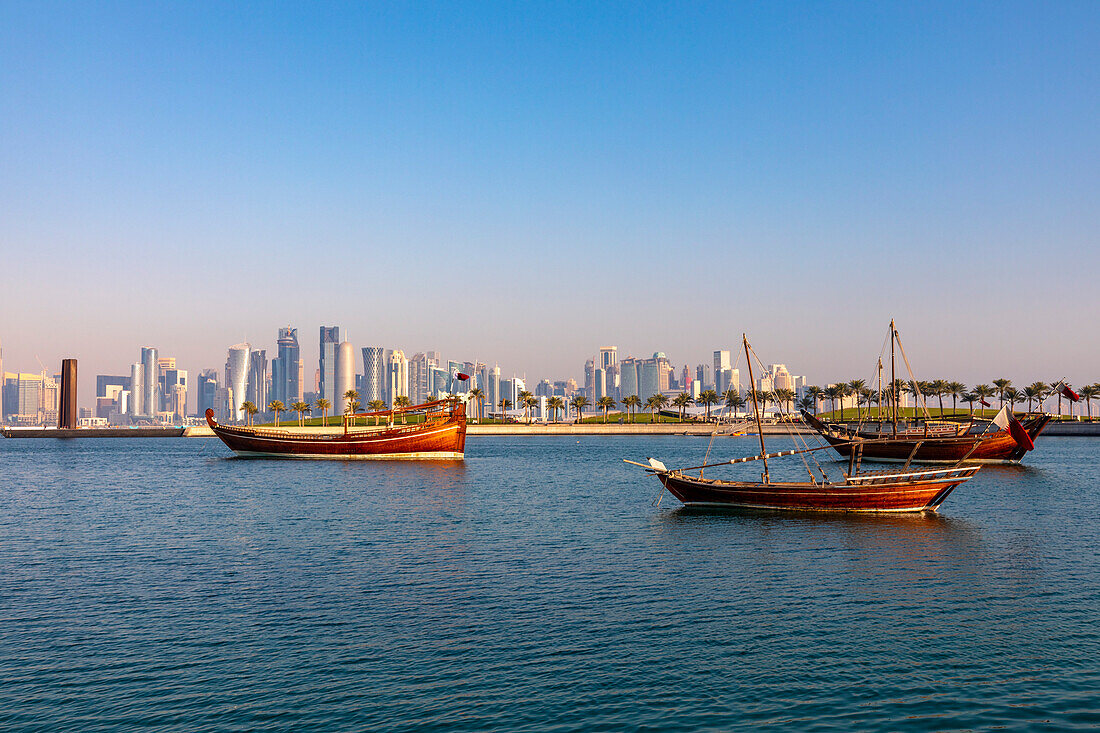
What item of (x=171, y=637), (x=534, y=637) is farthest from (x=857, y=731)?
(x=171, y=637)

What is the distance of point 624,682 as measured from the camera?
77.9 feet

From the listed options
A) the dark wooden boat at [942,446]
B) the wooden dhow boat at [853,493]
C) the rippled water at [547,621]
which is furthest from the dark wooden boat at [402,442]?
the wooden dhow boat at [853,493]

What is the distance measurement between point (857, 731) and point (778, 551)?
82.6 feet

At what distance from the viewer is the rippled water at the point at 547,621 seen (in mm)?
21891

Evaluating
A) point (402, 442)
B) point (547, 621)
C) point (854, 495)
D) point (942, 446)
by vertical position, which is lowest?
point (547, 621)

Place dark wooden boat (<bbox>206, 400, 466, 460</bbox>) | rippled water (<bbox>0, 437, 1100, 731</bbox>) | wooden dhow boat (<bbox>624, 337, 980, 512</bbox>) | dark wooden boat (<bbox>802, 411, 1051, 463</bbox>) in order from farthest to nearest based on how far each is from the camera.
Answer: dark wooden boat (<bbox>206, 400, 466, 460</bbox>), dark wooden boat (<bbox>802, 411, 1051, 463</bbox>), wooden dhow boat (<bbox>624, 337, 980, 512</bbox>), rippled water (<bbox>0, 437, 1100, 731</bbox>)

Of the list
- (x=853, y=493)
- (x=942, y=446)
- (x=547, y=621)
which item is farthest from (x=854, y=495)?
(x=942, y=446)

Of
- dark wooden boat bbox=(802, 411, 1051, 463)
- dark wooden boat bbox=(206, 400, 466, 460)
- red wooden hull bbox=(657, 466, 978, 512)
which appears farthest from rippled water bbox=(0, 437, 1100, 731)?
dark wooden boat bbox=(206, 400, 466, 460)

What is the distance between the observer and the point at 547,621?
98.8ft

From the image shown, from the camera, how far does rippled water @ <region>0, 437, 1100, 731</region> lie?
2189 centimetres

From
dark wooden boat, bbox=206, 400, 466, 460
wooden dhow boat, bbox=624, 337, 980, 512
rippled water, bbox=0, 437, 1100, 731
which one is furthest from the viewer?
dark wooden boat, bbox=206, 400, 466, 460

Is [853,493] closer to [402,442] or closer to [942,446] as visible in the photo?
[942,446]

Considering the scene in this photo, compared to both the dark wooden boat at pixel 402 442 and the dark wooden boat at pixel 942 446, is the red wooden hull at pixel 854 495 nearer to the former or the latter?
the dark wooden boat at pixel 942 446

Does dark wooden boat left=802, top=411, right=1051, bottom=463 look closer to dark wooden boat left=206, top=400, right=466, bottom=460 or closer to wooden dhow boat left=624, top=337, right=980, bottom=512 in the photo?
wooden dhow boat left=624, top=337, right=980, bottom=512
